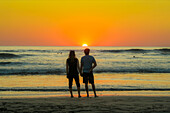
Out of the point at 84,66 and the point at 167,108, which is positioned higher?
the point at 84,66

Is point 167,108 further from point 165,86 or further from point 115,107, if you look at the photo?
point 165,86

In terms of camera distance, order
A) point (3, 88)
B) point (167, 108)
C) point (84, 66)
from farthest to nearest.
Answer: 1. point (3, 88)
2. point (84, 66)
3. point (167, 108)

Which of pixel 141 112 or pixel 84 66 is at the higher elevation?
pixel 84 66

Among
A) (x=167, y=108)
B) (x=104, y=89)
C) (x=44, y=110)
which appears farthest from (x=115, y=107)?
(x=104, y=89)

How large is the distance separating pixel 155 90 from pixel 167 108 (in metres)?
5.59

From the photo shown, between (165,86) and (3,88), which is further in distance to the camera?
(165,86)

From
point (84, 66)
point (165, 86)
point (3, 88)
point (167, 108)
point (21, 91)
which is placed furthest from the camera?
point (165, 86)

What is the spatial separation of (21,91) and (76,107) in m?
5.56

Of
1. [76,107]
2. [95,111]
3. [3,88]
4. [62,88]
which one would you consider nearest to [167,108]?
[95,111]

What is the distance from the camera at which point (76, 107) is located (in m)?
7.08

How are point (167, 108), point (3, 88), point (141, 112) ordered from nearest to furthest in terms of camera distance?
point (141, 112), point (167, 108), point (3, 88)

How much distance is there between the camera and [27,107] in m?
7.09

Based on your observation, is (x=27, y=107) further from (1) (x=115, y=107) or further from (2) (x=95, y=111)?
(1) (x=115, y=107)

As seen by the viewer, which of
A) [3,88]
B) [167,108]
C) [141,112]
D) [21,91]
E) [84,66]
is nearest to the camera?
[141,112]
